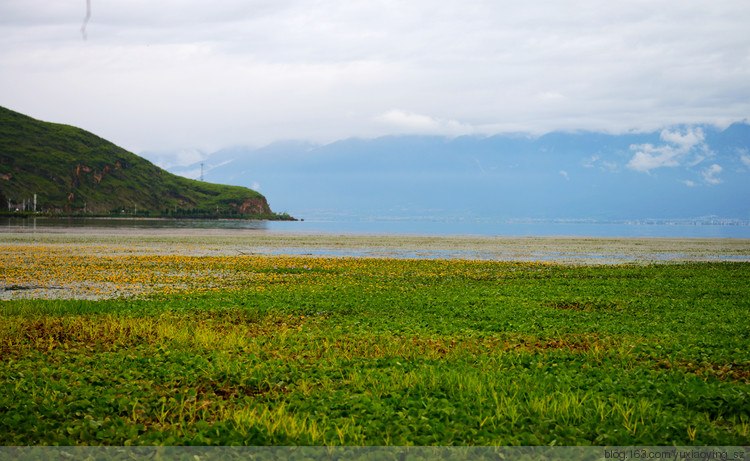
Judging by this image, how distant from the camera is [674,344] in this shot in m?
16.1

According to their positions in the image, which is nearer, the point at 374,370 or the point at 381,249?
the point at 374,370

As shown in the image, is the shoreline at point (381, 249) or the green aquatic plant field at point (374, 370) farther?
the shoreline at point (381, 249)

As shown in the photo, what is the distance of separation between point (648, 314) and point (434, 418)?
15519 mm

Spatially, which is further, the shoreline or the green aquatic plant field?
the shoreline

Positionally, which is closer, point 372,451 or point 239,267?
point 372,451

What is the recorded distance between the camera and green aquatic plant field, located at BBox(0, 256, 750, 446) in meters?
9.60

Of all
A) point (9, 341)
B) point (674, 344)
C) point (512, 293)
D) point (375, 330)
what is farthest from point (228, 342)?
point (512, 293)

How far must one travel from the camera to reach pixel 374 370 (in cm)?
1312

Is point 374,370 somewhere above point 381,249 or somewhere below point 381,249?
below

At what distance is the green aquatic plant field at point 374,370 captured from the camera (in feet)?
31.5

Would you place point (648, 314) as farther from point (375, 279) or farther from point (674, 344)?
point (375, 279)

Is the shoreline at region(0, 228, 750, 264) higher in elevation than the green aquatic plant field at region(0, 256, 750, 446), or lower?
higher

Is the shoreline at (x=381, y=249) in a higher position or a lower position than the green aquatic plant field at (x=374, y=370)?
higher

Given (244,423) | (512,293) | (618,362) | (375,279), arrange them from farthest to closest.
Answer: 1. (375,279)
2. (512,293)
3. (618,362)
4. (244,423)
